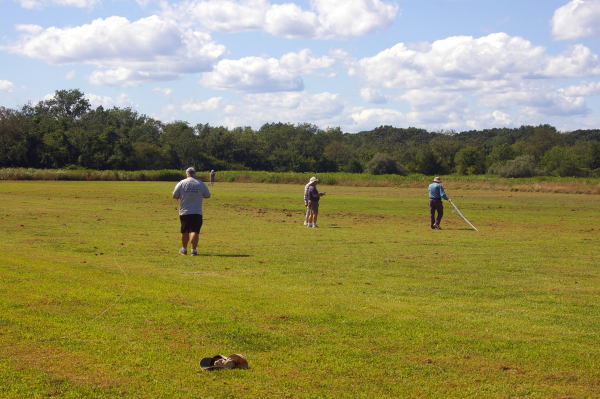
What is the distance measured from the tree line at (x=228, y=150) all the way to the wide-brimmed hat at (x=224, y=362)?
3699 inches

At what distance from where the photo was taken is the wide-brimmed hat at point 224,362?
17.4ft

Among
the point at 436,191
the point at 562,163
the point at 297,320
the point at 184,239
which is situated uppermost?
the point at 562,163

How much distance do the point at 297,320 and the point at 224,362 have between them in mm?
2054

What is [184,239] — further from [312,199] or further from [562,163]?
[562,163]

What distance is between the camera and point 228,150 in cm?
13812

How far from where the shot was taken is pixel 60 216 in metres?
24.6

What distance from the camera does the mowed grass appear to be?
5.14 meters

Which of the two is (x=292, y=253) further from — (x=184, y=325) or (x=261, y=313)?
(x=184, y=325)

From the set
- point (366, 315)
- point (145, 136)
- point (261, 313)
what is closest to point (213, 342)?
point (261, 313)

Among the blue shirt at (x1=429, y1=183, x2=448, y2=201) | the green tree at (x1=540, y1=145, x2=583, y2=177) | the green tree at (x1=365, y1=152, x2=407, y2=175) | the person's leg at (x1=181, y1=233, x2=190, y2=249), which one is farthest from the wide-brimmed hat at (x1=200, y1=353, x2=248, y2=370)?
the green tree at (x1=540, y1=145, x2=583, y2=177)

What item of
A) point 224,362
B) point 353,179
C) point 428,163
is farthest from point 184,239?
point 428,163

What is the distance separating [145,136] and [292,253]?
126130 mm

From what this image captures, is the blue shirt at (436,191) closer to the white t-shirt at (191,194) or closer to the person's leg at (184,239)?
the white t-shirt at (191,194)

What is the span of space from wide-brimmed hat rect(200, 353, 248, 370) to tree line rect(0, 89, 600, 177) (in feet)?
308
